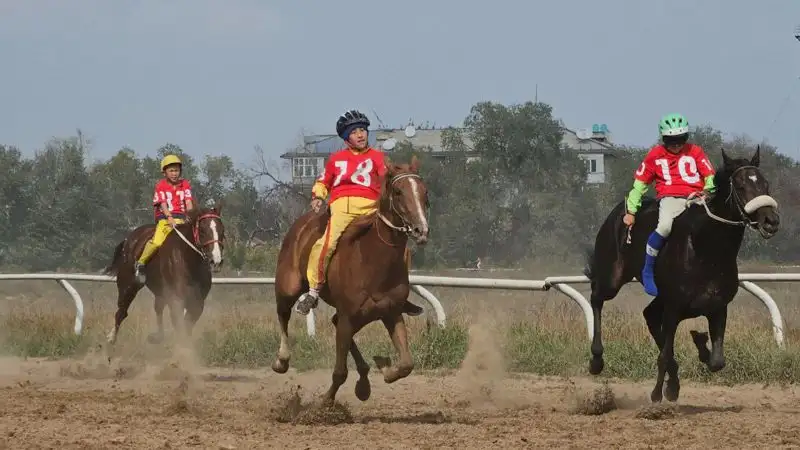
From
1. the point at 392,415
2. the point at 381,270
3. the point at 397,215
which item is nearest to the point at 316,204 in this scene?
the point at 381,270

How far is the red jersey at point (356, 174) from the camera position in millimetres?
10477

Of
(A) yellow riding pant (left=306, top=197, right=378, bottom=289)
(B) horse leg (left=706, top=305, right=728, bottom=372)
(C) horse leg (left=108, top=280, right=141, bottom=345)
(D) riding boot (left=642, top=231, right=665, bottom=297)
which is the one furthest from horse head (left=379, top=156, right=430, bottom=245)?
(C) horse leg (left=108, top=280, right=141, bottom=345)

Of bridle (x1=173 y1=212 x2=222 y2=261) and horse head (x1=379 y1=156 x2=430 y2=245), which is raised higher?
horse head (x1=379 y1=156 x2=430 y2=245)

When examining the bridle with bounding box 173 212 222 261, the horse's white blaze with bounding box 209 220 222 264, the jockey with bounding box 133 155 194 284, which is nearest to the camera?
the horse's white blaze with bounding box 209 220 222 264

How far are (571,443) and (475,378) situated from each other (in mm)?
3828

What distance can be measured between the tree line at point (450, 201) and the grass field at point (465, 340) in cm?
2429

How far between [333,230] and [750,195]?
346 centimetres

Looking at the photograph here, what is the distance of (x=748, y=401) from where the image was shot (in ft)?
36.4

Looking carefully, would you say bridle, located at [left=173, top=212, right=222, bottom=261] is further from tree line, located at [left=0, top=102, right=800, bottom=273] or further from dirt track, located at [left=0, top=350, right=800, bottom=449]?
tree line, located at [left=0, top=102, right=800, bottom=273]

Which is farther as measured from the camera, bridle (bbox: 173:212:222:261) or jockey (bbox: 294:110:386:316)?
bridle (bbox: 173:212:222:261)

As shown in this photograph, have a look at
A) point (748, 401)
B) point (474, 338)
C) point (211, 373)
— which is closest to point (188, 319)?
point (211, 373)

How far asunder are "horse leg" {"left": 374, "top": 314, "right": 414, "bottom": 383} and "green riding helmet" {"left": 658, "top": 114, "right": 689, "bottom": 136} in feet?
10.3

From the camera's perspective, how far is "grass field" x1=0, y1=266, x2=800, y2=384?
12.8 metres

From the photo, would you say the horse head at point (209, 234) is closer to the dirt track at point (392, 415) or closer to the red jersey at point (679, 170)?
the dirt track at point (392, 415)
